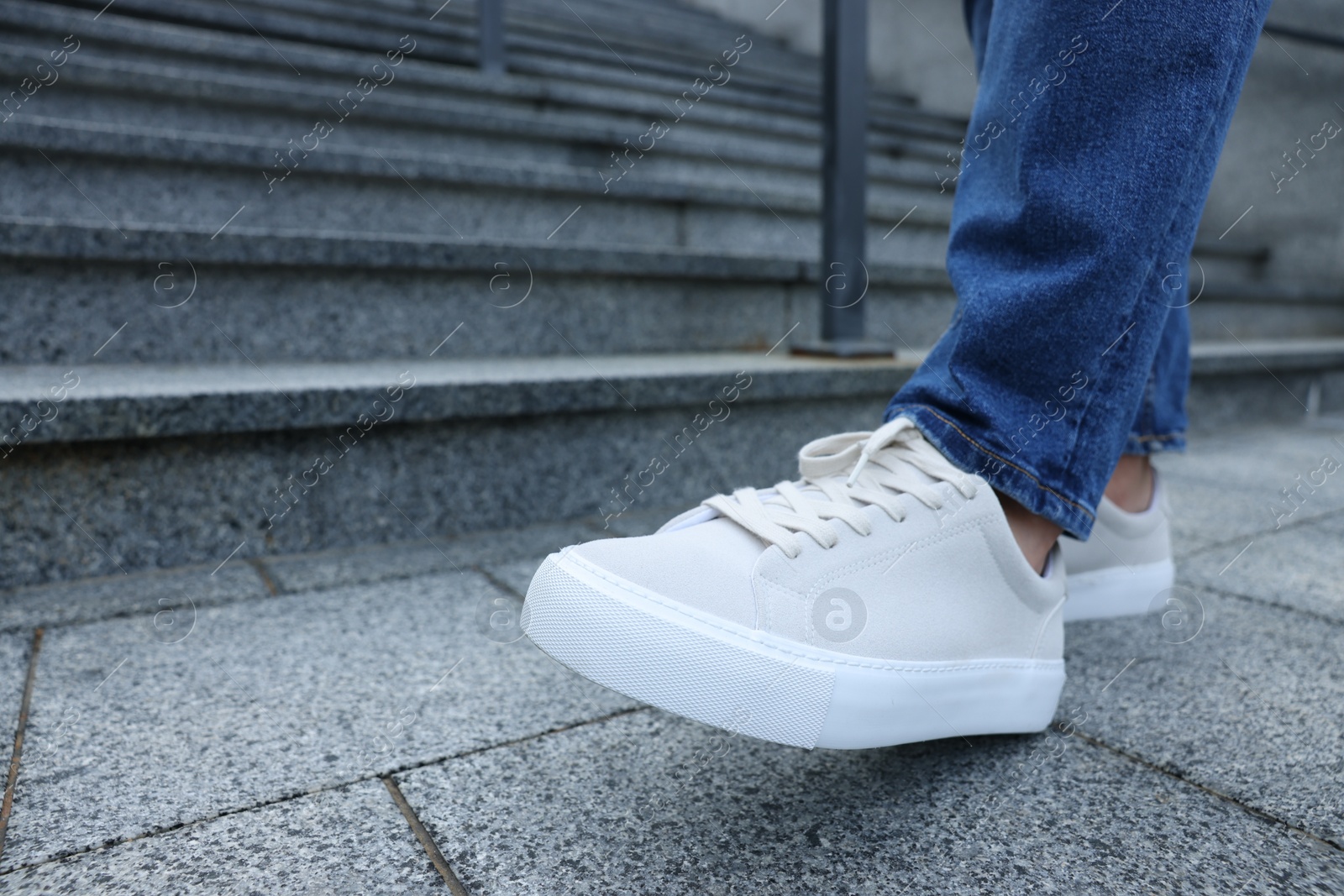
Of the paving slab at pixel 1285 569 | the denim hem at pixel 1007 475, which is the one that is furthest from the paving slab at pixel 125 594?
the paving slab at pixel 1285 569

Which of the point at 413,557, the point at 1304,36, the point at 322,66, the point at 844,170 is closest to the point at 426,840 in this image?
the point at 413,557

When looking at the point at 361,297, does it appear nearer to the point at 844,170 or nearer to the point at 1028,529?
the point at 844,170

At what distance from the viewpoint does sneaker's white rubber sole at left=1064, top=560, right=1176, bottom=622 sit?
2.79 feet

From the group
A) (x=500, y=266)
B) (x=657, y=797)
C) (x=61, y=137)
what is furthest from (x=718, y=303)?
(x=657, y=797)

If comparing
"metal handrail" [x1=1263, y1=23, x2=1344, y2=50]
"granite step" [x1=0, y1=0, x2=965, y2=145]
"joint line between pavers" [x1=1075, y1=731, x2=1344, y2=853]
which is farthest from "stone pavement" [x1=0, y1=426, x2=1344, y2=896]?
"metal handrail" [x1=1263, y1=23, x2=1344, y2=50]

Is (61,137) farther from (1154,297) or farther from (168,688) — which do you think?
(1154,297)

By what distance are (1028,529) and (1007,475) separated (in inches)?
2.0

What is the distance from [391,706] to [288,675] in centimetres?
12

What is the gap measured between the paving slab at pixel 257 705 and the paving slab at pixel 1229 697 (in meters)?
0.39

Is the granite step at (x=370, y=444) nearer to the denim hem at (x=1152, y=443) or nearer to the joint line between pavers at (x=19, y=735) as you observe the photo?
the joint line between pavers at (x=19, y=735)

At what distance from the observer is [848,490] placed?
24.0 inches

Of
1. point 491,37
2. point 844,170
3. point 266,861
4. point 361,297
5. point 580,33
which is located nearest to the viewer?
point 266,861

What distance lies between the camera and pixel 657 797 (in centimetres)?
55

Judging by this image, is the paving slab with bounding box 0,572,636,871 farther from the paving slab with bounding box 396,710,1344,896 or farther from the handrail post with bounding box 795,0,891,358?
the handrail post with bounding box 795,0,891,358
